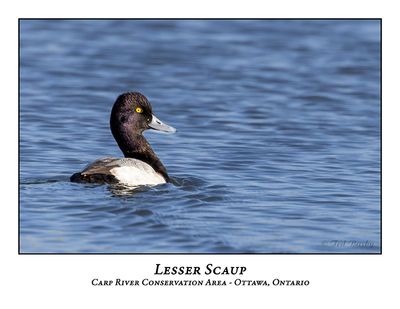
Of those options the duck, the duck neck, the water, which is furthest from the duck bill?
the water

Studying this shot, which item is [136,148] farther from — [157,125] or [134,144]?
[157,125]

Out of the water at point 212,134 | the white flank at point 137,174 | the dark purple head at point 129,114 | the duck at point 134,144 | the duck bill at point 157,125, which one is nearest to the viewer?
the water at point 212,134

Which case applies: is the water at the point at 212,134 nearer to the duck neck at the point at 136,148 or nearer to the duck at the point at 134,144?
the duck at the point at 134,144

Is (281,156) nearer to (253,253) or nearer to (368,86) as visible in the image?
(253,253)

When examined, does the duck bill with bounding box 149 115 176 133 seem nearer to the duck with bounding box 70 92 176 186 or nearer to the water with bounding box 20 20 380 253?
the duck with bounding box 70 92 176 186

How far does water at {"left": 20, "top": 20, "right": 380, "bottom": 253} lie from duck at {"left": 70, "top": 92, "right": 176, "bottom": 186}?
0.95ft

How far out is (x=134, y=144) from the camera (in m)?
12.2

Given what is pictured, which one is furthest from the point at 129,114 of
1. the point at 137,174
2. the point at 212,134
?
the point at 212,134

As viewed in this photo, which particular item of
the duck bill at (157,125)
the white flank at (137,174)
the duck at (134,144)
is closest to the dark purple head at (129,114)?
the duck at (134,144)

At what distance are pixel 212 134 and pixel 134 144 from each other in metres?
3.00

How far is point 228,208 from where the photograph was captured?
10.4 meters

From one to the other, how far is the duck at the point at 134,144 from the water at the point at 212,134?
0.29m

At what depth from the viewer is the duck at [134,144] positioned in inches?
438

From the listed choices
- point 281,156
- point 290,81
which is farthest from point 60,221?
point 290,81
